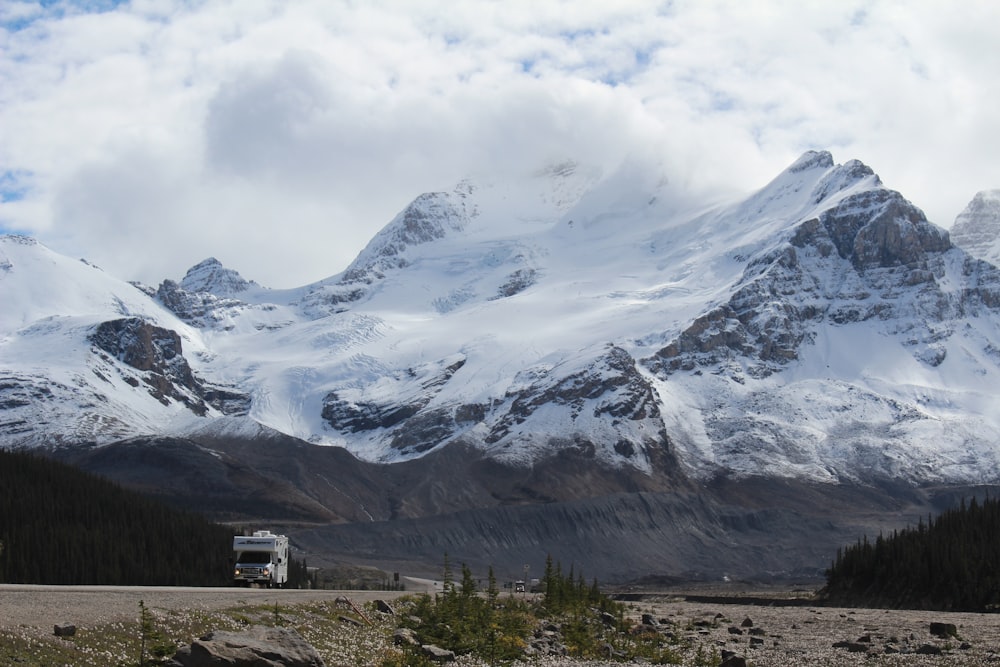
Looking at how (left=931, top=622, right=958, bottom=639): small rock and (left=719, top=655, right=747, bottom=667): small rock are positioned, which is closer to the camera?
(left=719, top=655, right=747, bottom=667): small rock

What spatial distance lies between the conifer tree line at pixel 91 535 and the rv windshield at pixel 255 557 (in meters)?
19.5

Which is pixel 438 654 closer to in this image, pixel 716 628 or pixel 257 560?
pixel 257 560

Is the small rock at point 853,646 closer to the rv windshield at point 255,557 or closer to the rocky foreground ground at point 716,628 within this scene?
the rocky foreground ground at point 716,628

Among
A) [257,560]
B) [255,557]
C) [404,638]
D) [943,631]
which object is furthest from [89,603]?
[943,631]

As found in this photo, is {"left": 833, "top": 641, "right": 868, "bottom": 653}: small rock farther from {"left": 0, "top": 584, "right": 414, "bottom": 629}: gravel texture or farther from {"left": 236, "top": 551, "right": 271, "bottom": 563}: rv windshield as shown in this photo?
{"left": 236, "top": 551, "right": 271, "bottom": 563}: rv windshield

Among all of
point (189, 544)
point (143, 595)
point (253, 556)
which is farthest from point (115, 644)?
point (189, 544)

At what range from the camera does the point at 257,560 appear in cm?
9206

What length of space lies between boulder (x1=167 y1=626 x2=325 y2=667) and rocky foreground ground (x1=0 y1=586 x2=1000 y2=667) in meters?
4.72

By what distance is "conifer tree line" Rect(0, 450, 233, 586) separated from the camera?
111 meters

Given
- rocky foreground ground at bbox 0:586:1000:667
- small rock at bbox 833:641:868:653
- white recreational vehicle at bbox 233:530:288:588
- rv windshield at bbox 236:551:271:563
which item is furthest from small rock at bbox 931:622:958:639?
rv windshield at bbox 236:551:271:563

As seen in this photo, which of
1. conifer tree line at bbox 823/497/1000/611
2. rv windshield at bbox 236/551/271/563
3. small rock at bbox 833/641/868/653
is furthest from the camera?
conifer tree line at bbox 823/497/1000/611

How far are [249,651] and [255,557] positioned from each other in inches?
1919

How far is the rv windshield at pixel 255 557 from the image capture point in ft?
302

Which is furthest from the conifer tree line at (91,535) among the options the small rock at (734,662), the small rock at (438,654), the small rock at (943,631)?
the small rock at (943,631)
